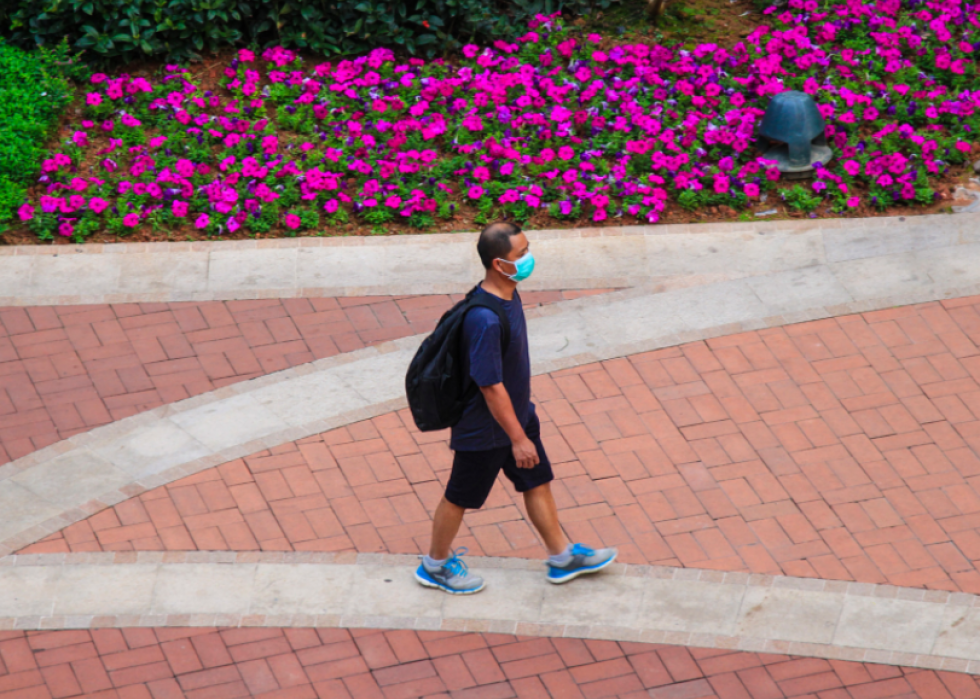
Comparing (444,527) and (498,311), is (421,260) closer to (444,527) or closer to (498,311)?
(444,527)

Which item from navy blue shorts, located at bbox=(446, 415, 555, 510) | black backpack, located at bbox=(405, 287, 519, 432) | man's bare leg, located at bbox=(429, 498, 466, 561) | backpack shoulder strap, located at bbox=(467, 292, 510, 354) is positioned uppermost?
backpack shoulder strap, located at bbox=(467, 292, 510, 354)

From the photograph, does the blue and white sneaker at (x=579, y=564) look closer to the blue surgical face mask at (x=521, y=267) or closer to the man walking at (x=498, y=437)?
the man walking at (x=498, y=437)

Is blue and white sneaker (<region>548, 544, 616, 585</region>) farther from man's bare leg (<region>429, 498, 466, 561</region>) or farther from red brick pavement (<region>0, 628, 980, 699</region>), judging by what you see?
man's bare leg (<region>429, 498, 466, 561</region>)

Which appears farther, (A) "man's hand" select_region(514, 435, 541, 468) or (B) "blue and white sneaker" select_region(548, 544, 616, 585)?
(B) "blue and white sneaker" select_region(548, 544, 616, 585)

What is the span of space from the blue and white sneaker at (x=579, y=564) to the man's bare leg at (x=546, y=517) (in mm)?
69

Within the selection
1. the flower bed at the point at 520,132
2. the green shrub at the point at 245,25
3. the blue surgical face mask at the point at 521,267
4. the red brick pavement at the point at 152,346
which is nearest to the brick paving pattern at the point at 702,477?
the red brick pavement at the point at 152,346

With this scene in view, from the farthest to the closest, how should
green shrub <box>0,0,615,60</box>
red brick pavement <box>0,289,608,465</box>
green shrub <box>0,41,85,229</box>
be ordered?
green shrub <box>0,0,615,60</box>, green shrub <box>0,41,85,229</box>, red brick pavement <box>0,289,608,465</box>

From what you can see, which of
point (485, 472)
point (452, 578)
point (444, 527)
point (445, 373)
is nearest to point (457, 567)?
point (452, 578)

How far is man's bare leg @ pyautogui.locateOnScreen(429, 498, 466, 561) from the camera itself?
15.6 feet

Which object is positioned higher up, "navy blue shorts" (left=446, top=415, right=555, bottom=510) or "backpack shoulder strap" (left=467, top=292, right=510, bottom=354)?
"backpack shoulder strap" (left=467, top=292, right=510, bottom=354)

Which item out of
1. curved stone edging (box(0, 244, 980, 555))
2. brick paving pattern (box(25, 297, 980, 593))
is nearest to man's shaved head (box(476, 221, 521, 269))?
brick paving pattern (box(25, 297, 980, 593))

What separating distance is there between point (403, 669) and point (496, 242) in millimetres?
1781

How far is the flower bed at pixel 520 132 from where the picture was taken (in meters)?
7.52

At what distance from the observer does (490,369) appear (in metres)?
4.26
